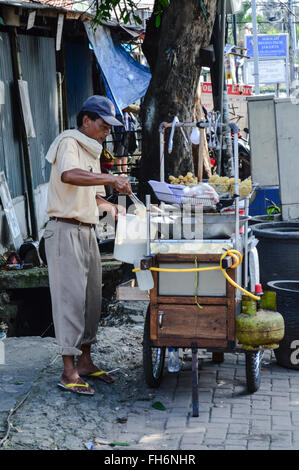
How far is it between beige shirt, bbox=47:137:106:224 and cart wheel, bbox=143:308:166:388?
0.91 m

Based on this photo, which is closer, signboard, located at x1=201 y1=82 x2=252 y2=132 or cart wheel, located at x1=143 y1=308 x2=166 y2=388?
cart wheel, located at x1=143 y1=308 x2=166 y2=388

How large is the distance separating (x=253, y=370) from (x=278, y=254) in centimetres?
187

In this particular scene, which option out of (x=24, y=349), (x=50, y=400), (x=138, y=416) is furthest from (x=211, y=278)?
(x=24, y=349)

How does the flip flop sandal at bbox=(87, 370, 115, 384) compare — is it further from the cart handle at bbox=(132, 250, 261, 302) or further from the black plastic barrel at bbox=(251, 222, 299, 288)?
the black plastic barrel at bbox=(251, 222, 299, 288)

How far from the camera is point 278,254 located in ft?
22.1

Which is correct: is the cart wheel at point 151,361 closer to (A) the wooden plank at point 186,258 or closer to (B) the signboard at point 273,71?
(A) the wooden plank at point 186,258

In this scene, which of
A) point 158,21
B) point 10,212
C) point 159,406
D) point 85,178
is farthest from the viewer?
point 10,212

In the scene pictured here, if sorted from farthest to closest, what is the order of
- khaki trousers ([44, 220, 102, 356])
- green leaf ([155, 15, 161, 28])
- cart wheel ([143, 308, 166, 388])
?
green leaf ([155, 15, 161, 28]) < cart wheel ([143, 308, 166, 388]) < khaki trousers ([44, 220, 102, 356])

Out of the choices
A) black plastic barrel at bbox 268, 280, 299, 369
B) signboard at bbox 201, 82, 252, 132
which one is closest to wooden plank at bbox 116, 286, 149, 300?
black plastic barrel at bbox 268, 280, 299, 369

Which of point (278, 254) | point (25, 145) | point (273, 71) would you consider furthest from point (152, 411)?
point (273, 71)

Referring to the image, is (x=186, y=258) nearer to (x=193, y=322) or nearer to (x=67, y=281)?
Answer: (x=193, y=322)

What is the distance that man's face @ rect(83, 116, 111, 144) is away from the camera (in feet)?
16.4

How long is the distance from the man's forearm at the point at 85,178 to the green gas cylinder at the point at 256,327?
4.38ft

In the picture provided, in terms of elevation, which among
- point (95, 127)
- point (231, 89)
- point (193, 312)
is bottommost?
point (193, 312)
